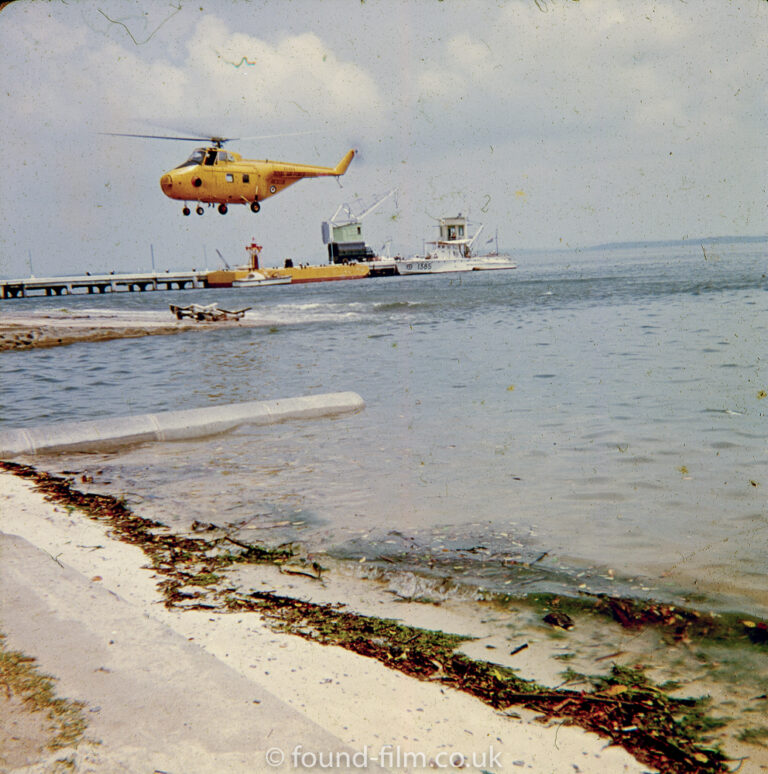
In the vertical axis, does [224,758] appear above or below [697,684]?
above

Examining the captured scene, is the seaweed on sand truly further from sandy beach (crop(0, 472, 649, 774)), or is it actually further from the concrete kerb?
the concrete kerb

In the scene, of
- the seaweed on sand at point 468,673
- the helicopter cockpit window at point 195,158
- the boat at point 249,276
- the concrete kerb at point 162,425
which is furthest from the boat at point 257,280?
the seaweed on sand at point 468,673

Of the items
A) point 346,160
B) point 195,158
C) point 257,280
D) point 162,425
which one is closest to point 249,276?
point 257,280

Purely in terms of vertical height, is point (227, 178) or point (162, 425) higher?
point (227, 178)

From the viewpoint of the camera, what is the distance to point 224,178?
27.9m

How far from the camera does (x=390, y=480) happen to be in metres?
5.73

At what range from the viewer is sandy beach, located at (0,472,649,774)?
1.94 m

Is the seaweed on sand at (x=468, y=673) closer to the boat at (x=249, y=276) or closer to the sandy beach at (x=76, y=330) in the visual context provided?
the sandy beach at (x=76, y=330)

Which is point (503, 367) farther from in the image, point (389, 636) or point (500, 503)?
point (389, 636)

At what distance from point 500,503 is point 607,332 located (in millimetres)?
12800

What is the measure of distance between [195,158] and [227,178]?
5.22 feet

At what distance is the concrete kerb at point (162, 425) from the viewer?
22.4 ft

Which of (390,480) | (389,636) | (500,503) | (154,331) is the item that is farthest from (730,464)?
Answer: (154,331)

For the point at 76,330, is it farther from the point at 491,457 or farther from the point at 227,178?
the point at 491,457
